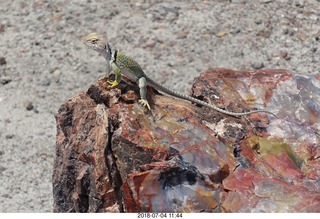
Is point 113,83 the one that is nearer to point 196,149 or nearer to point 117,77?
point 117,77

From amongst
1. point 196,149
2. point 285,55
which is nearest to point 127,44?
point 285,55

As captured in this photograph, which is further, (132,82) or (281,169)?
(132,82)

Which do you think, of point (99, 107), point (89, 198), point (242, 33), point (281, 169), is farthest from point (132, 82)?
point (242, 33)

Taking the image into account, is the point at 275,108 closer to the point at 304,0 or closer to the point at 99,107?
the point at 99,107

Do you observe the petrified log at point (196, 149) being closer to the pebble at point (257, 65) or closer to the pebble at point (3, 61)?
the pebble at point (257, 65)

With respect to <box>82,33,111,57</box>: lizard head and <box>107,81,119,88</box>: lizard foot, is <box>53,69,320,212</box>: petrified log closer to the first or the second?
<box>107,81,119,88</box>: lizard foot
